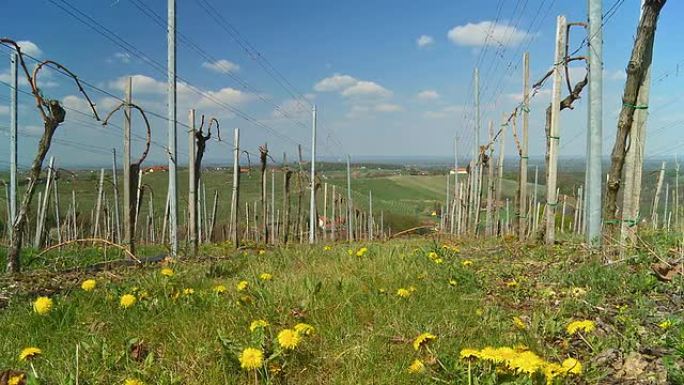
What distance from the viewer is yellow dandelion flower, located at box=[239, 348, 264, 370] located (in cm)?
190

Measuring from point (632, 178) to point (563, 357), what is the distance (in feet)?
9.88

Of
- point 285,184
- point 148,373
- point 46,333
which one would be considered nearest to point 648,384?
point 148,373

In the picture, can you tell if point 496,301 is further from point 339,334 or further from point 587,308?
point 339,334

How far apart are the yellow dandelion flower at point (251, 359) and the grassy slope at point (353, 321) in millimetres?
144

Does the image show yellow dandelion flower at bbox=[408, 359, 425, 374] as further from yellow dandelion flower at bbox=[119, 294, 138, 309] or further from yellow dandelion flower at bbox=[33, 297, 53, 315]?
yellow dandelion flower at bbox=[33, 297, 53, 315]

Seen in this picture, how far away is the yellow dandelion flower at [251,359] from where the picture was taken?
1.90 meters

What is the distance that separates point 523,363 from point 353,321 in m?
1.29

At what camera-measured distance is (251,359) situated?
75.4 inches

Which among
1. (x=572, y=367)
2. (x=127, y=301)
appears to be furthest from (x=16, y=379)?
(x=572, y=367)

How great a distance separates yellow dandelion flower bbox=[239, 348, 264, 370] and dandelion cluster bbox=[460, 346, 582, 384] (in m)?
0.81

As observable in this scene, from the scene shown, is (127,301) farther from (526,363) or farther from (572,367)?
(572,367)

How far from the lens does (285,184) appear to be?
46.1 ft

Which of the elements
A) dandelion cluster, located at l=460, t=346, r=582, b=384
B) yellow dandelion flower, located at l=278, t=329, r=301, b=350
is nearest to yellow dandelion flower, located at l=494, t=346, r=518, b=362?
dandelion cluster, located at l=460, t=346, r=582, b=384

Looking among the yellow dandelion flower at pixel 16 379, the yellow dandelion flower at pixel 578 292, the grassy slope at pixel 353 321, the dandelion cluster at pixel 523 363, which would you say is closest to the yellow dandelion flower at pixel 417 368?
the grassy slope at pixel 353 321
